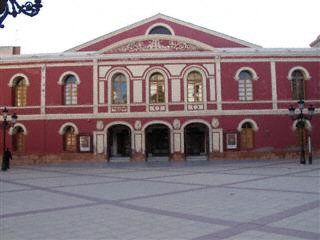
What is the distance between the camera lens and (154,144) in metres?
29.3

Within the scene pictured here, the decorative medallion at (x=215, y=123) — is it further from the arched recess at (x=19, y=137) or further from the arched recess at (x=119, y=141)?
the arched recess at (x=19, y=137)

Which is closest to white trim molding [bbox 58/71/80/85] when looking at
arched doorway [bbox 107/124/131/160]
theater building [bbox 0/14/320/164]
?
theater building [bbox 0/14/320/164]

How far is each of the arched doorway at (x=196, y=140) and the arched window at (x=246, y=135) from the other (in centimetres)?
273

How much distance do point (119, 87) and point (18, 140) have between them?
8.02 meters

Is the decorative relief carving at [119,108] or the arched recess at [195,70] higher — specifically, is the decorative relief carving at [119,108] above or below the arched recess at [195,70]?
below

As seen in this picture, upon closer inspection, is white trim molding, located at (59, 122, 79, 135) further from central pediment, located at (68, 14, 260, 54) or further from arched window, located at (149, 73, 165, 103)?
arched window, located at (149, 73, 165, 103)

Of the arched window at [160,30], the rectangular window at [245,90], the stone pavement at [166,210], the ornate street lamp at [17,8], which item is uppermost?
the arched window at [160,30]

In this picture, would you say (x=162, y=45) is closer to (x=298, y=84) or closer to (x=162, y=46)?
(x=162, y=46)

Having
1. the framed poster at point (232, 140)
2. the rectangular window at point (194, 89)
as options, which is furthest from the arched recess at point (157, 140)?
the framed poster at point (232, 140)

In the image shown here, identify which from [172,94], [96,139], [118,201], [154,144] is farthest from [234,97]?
[118,201]

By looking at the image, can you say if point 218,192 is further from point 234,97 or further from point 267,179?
point 234,97

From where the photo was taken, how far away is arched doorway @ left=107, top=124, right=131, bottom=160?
2820cm

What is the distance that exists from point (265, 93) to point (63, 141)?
14.2m

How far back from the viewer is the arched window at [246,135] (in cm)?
2681
